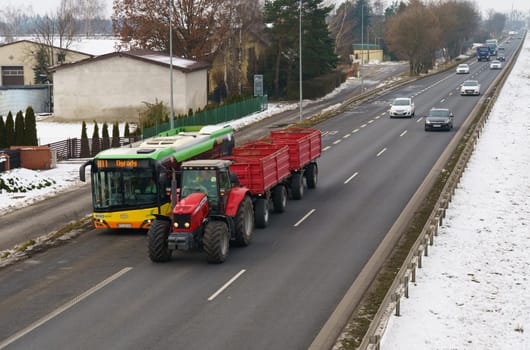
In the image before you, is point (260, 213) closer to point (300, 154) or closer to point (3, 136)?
point (300, 154)

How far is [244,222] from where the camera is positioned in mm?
23109

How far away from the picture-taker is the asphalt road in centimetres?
1630

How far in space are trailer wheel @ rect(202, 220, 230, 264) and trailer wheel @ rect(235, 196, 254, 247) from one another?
1.32 meters

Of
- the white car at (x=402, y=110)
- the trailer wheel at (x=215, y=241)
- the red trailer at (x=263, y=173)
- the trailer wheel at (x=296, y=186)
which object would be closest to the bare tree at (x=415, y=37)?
the white car at (x=402, y=110)

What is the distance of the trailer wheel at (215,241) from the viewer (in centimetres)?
2103

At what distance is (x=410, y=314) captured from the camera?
1723 centimetres

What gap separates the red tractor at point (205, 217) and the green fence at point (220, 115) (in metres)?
27.5

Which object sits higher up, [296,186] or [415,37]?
[415,37]

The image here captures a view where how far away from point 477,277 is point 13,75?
77603 mm

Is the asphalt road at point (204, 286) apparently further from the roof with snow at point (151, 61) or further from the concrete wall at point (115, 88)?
the concrete wall at point (115, 88)

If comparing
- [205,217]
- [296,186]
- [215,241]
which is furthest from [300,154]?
[215,241]

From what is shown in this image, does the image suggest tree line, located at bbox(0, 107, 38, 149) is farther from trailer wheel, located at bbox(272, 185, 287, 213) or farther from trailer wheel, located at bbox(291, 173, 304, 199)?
trailer wheel, located at bbox(272, 185, 287, 213)

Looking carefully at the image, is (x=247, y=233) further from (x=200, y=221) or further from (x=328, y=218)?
(x=328, y=218)

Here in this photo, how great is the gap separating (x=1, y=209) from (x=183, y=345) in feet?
55.8
